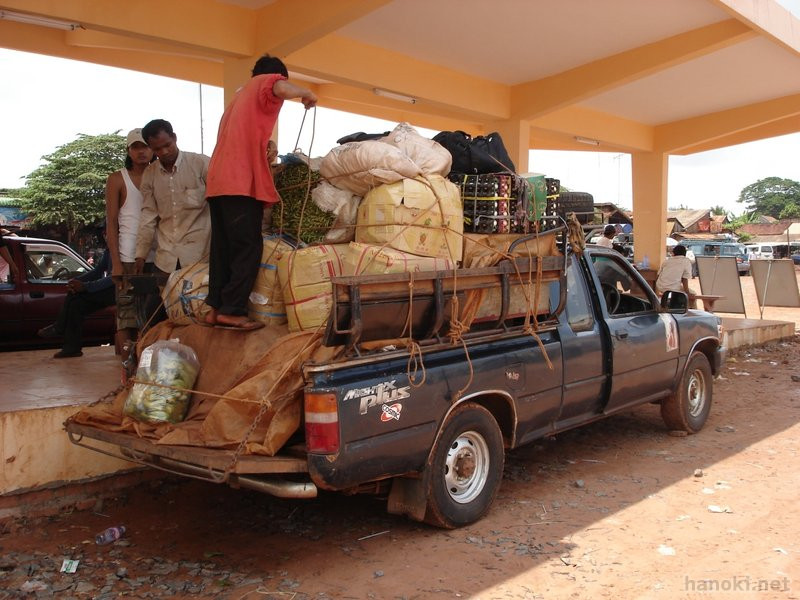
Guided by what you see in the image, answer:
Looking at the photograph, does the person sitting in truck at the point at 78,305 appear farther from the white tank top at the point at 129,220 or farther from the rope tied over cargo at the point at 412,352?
the rope tied over cargo at the point at 412,352

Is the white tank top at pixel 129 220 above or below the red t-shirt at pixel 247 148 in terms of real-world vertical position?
below

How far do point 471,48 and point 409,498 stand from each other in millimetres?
7427

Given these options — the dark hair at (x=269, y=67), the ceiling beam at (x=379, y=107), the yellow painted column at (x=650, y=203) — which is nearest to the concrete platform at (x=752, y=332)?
the yellow painted column at (x=650, y=203)

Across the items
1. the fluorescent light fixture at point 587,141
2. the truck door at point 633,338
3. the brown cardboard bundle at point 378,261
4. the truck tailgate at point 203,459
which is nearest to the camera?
the truck tailgate at point 203,459

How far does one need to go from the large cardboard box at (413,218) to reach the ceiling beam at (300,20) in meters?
3.47

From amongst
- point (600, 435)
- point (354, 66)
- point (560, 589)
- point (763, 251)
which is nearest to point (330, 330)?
point (560, 589)

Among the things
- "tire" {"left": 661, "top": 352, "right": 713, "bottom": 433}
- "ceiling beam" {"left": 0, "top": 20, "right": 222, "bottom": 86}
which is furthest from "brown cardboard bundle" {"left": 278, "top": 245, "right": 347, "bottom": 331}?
"ceiling beam" {"left": 0, "top": 20, "right": 222, "bottom": 86}

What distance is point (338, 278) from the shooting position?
3764mm

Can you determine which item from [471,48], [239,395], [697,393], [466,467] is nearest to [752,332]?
[697,393]

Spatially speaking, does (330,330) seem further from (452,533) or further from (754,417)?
(754,417)

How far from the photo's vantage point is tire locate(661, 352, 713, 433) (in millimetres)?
6730

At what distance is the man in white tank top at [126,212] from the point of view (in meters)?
5.95

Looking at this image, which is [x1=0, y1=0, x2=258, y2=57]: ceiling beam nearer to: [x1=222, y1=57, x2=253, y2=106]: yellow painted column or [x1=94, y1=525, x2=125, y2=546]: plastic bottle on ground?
[x1=222, y1=57, x2=253, y2=106]: yellow painted column

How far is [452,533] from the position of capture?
448 centimetres
